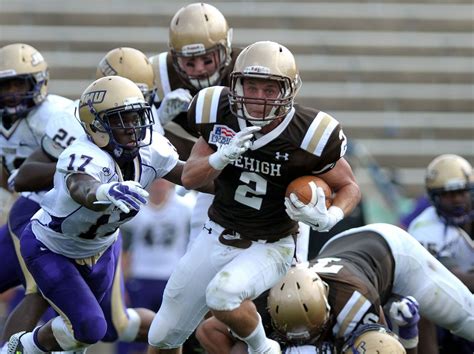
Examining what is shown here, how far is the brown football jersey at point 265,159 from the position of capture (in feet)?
16.9

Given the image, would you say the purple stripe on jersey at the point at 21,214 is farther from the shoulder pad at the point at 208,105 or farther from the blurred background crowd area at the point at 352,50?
the blurred background crowd area at the point at 352,50

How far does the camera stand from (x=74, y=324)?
17.3ft

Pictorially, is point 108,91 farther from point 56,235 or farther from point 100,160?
point 56,235

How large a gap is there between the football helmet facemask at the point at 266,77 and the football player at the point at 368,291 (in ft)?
2.71

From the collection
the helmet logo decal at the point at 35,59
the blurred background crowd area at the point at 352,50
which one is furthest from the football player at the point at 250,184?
the blurred background crowd area at the point at 352,50

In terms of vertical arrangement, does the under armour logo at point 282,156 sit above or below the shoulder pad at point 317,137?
below

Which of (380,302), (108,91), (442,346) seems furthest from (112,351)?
(108,91)

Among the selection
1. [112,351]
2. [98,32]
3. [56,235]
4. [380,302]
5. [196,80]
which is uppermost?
[196,80]

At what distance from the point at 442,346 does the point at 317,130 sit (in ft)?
7.50

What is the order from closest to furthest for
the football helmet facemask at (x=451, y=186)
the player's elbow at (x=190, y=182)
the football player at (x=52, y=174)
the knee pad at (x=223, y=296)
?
1. the knee pad at (x=223, y=296)
2. the player's elbow at (x=190, y=182)
3. the football player at (x=52, y=174)
4. the football helmet facemask at (x=451, y=186)

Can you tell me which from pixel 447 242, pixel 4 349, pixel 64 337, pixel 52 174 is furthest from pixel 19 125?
pixel 447 242

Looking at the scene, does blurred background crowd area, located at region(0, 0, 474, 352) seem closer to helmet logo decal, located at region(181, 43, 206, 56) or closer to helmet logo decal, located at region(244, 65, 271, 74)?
helmet logo decal, located at region(181, 43, 206, 56)

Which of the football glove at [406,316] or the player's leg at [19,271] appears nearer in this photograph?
the football glove at [406,316]

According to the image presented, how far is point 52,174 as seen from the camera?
5.80 meters
